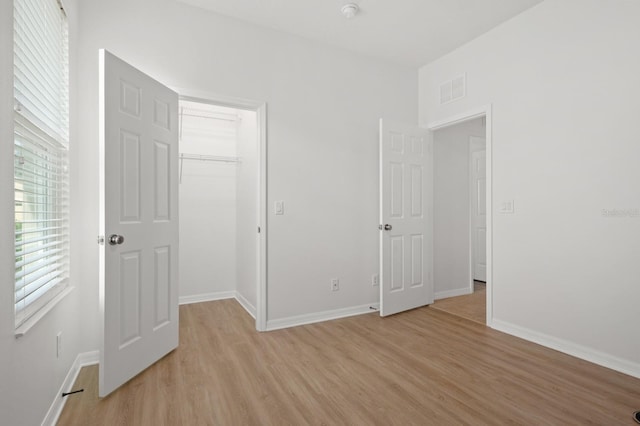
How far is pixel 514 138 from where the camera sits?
116 inches

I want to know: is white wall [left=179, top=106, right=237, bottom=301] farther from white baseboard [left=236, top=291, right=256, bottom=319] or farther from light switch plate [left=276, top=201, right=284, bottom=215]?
light switch plate [left=276, top=201, right=284, bottom=215]

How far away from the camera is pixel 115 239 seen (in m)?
2.03

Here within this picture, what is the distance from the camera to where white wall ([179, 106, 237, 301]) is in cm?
404

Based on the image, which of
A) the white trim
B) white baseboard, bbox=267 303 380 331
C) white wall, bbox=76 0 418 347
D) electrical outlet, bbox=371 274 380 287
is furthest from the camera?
electrical outlet, bbox=371 274 380 287

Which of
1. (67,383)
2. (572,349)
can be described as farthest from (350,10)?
(67,383)

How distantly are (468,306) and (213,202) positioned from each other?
3.42 m

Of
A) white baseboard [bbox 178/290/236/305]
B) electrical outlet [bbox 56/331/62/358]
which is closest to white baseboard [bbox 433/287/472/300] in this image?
white baseboard [bbox 178/290/236/305]

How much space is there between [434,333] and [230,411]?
195 cm

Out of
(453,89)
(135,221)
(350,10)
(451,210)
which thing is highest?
(350,10)

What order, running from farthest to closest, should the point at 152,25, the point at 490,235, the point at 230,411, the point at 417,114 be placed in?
the point at 417,114
the point at 490,235
the point at 152,25
the point at 230,411

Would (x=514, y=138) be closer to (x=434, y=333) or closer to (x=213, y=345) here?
(x=434, y=333)

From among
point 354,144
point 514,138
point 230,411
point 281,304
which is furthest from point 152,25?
point 514,138

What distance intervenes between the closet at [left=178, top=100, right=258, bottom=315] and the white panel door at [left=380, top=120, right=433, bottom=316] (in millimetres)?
1596

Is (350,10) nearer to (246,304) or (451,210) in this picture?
(451,210)
